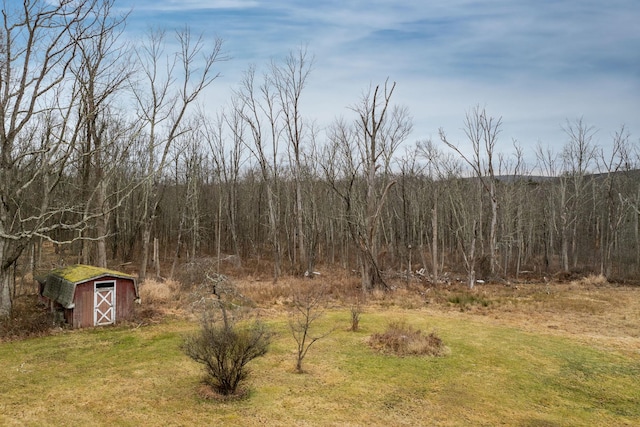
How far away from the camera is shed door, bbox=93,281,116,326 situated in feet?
45.2

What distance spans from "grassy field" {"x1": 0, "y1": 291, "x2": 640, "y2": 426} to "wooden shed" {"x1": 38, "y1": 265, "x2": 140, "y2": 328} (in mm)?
684

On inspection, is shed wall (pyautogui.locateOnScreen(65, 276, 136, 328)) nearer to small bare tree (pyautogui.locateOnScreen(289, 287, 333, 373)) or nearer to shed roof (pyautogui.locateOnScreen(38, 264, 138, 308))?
shed roof (pyautogui.locateOnScreen(38, 264, 138, 308))

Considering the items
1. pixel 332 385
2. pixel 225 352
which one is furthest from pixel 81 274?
pixel 332 385

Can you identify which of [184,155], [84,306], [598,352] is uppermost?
[184,155]

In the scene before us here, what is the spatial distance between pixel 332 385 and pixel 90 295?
918cm

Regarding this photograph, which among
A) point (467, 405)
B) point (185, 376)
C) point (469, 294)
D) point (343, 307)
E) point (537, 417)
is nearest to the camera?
point (537, 417)

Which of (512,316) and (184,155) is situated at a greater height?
(184,155)

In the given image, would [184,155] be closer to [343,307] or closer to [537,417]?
[343,307]

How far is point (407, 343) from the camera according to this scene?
11.6m

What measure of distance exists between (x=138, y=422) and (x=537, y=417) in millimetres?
7321

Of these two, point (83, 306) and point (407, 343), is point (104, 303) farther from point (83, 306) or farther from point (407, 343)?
point (407, 343)

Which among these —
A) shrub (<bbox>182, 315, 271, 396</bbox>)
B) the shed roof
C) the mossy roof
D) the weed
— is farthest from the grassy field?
the weed

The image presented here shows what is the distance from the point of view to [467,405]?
8211 mm

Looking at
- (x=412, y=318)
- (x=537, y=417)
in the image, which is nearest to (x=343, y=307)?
(x=412, y=318)
